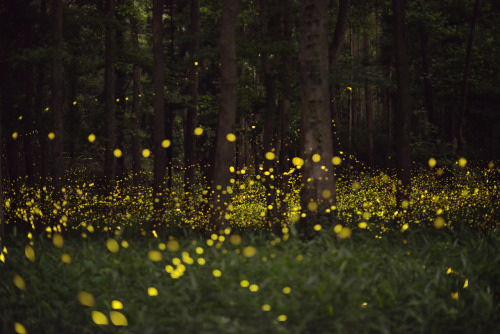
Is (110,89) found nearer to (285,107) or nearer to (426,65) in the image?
(285,107)

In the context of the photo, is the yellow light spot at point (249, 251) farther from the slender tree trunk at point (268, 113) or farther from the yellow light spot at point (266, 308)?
the slender tree trunk at point (268, 113)

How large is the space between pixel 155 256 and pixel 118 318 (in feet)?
6.38

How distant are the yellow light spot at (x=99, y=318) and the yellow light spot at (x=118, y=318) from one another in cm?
9

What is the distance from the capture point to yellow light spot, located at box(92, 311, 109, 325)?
6.04 metres

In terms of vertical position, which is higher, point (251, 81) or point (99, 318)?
point (251, 81)

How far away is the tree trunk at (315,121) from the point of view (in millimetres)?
8828

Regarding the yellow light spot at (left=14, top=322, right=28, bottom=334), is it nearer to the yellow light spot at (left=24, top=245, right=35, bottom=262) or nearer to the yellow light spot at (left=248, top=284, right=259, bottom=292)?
the yellow light spot at (left=24, top=245, right=35, bottom=262)

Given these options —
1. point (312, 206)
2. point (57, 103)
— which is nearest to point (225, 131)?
point (312, 206)

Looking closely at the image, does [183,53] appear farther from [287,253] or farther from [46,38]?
[287,253]

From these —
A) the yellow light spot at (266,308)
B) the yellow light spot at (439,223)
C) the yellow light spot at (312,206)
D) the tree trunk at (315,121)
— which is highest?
the tree trunk at (315,121)

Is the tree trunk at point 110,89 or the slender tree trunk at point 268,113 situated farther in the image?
the tree trunk at point 110,89

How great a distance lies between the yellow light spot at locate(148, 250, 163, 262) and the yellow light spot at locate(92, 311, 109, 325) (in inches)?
66.0

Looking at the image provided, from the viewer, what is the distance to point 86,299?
6.54 m

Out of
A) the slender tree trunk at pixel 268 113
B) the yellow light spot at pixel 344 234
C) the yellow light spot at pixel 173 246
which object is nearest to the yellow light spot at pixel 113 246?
the yellow light spot at pixel 173 246
